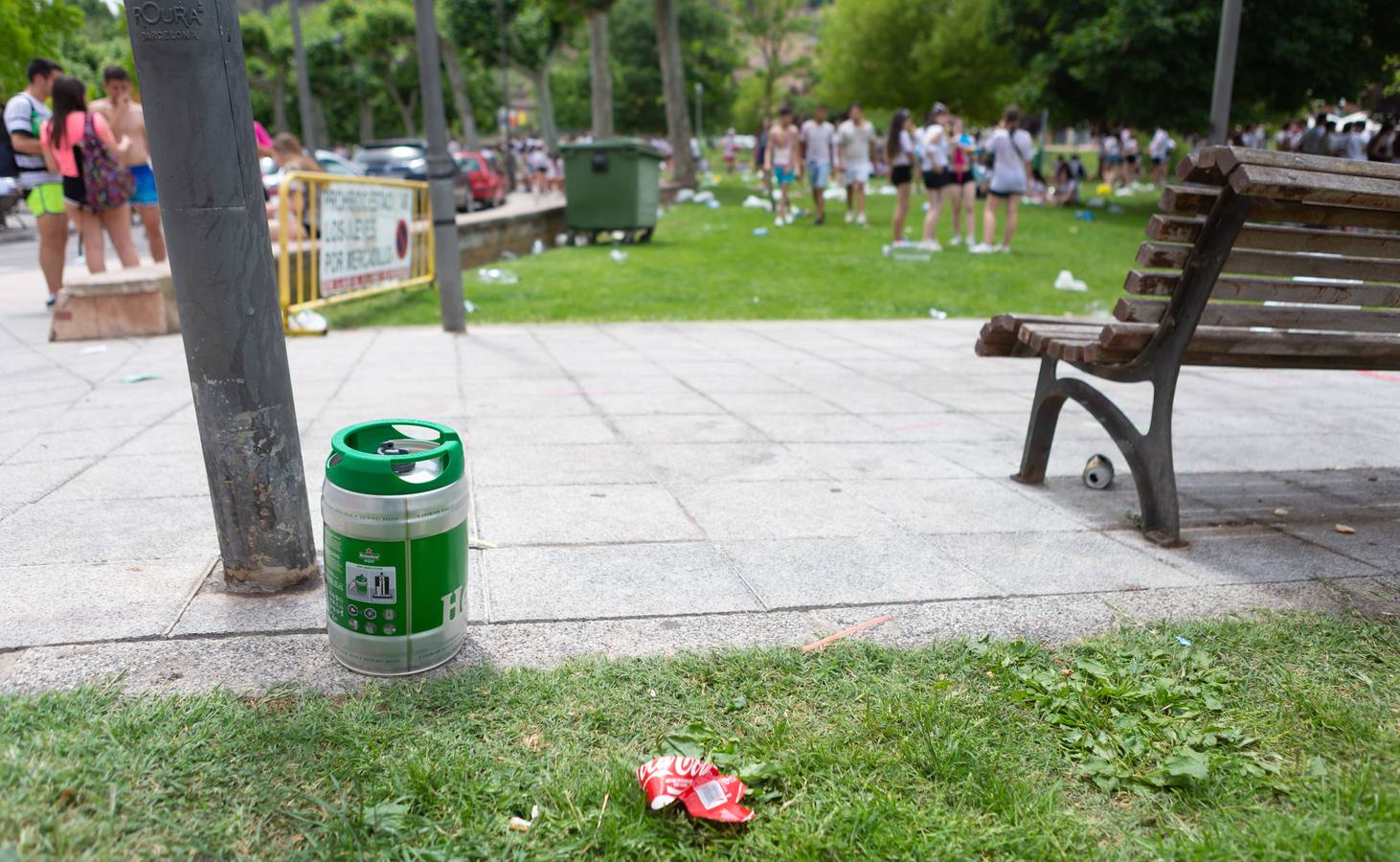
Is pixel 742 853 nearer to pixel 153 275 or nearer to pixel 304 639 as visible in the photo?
pixel 304 639

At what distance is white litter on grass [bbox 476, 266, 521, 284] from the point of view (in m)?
11.2

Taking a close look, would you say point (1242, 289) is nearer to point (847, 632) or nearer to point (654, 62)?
point (847, 632)

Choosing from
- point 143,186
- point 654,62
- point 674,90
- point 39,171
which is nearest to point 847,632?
point 39,171

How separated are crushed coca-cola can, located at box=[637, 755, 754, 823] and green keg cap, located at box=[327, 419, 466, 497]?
81 cm

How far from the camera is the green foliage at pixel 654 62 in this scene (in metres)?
70.8

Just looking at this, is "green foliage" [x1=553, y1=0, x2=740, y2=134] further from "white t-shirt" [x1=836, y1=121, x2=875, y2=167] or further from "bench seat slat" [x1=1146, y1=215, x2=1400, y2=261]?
"bench seat slat" [x1=1146, y1=215, x2=1400, y2=261]

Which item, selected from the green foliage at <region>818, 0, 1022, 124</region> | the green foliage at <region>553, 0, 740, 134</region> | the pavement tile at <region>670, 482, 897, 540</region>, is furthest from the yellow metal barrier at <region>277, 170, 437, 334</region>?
the green foliage at <region>553, 0, 740, 134</region>

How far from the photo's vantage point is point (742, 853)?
1845mm

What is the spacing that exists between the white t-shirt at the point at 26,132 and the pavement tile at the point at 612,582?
686 cm

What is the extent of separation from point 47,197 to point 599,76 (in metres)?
21.0

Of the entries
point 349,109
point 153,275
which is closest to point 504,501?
point 153,275

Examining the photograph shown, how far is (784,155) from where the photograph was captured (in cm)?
1825

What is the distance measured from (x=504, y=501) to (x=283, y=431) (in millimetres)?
1095

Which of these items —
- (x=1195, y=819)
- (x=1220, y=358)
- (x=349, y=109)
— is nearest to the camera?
(x=1195, y=819)
